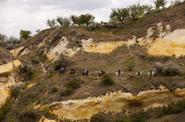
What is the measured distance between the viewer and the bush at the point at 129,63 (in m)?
41.1

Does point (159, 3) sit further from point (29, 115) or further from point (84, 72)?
point (29, 115)

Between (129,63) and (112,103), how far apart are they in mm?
7534

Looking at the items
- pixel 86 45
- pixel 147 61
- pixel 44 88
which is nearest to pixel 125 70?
pixel 147 61

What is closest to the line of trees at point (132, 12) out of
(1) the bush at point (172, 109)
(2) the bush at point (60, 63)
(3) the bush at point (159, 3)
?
(3) the bush at point (159, 3)

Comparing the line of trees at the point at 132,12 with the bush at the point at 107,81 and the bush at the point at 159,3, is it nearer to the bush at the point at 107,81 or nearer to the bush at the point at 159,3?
the bush at the point at 159,3

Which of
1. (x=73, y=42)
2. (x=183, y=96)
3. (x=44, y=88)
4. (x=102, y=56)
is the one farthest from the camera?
(x=73, y=42)

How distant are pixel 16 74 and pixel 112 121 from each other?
17.1m

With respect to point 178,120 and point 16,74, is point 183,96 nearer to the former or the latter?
point 178,120

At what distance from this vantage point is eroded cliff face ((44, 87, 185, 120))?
34.8 meters

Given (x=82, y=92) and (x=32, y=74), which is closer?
(x=82, y=92)

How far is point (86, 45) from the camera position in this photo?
49844 millimetres

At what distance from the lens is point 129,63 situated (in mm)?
42562

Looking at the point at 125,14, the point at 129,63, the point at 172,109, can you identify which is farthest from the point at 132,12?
the point at 172,109

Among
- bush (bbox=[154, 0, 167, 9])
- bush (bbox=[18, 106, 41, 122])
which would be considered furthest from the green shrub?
bush (bbox=[154, 0, 167, 9])
